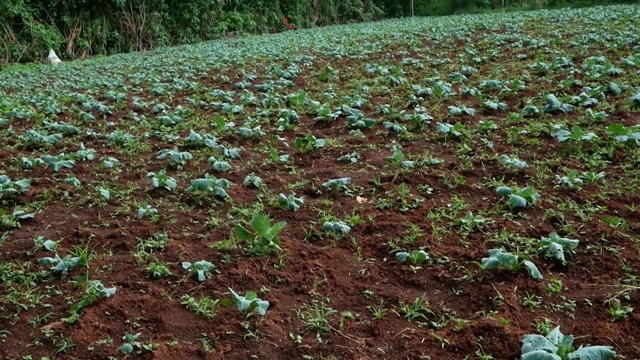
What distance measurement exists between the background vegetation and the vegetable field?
27.0 feet

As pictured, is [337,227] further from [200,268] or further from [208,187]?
[208,187]

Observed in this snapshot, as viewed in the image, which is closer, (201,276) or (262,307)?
(262,307)

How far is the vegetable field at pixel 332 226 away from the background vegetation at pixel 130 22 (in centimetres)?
824

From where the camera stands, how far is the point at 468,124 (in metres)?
5.20

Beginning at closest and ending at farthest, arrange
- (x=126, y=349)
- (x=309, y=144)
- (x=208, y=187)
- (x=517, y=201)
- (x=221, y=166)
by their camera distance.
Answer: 1. (x=126, y=349)
2. (x=517, y=201)
3. (x=208, y=187)
4. (x=221, y=166)
5. (x=309, y=144)

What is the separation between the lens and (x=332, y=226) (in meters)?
3.13

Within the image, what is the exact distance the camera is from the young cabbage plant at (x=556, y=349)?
6.18 ft

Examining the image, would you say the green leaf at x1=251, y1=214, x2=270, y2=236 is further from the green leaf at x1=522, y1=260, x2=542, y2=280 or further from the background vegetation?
the background vegetation

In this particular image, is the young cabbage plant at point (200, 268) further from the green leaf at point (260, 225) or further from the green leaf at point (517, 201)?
the green leaf at point (517, 201)

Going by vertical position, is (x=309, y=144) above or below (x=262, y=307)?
above

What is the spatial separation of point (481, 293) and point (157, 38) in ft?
52.0

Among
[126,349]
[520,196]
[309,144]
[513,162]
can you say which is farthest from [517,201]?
[126,349]

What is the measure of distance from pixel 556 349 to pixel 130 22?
52.6 feet

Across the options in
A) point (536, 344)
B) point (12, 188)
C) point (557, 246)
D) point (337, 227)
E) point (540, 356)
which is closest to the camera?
point (540, 356)
